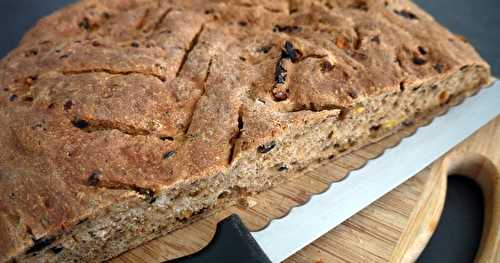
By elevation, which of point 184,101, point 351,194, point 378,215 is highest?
point 184,101

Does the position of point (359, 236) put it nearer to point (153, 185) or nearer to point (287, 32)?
point (153, 185)

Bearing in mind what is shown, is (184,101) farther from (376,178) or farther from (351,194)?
(376,178)

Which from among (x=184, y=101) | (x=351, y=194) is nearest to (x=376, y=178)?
(x=351, y=194)

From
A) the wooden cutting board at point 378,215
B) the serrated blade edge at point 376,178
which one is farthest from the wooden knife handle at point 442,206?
the serrated blade edge at point 376,178

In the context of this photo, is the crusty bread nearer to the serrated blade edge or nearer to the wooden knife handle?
the serrated blade edge

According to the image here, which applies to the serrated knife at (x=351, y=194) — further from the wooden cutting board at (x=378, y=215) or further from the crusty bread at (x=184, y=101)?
the crusty bread at (x=184, y=101)
